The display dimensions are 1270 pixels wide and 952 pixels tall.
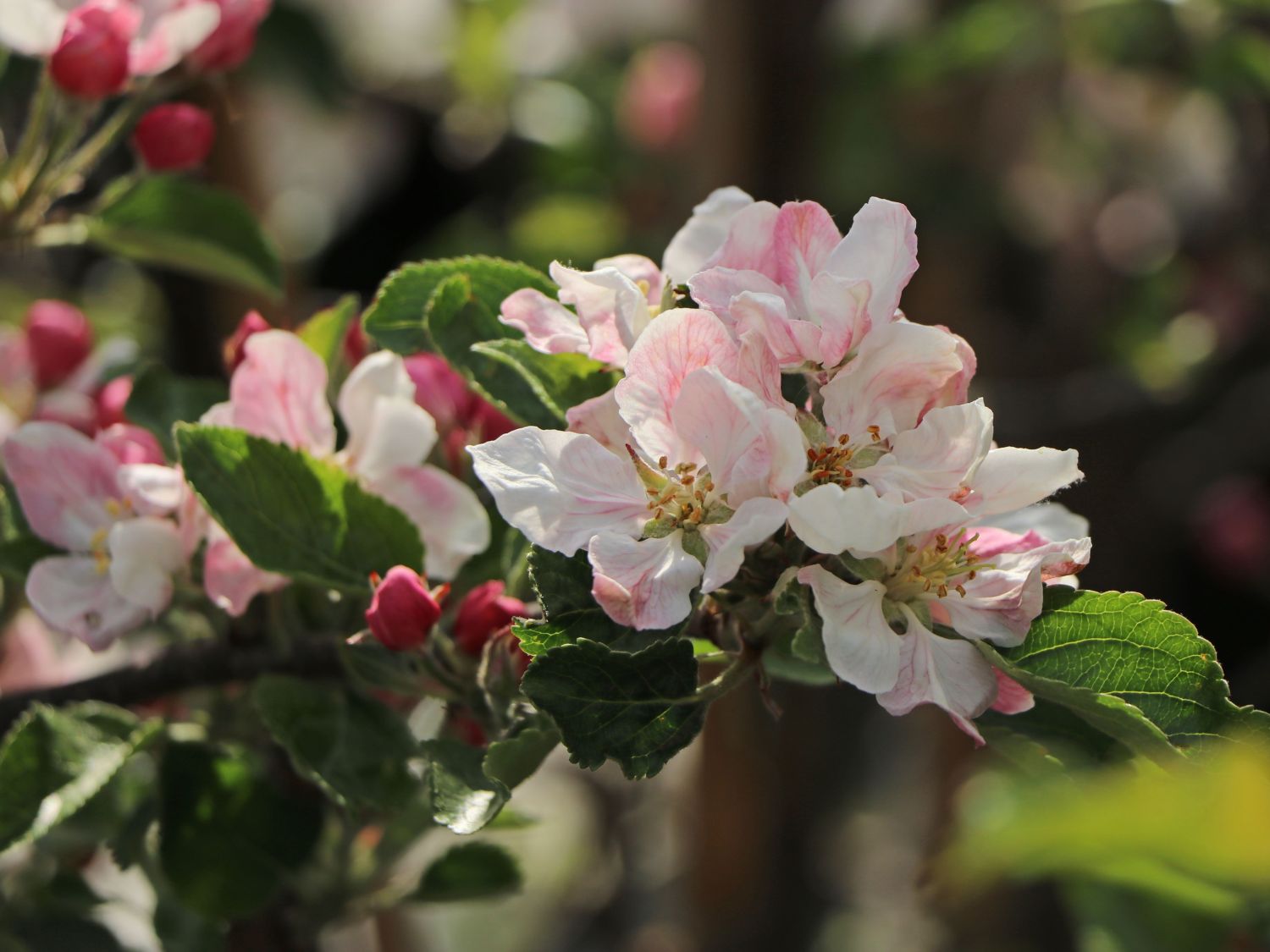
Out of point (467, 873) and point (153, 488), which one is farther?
point (467, 873)

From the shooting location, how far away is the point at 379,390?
686mm

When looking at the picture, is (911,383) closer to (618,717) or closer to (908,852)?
(618,717)

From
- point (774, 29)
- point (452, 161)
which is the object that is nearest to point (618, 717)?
point (774, 29)

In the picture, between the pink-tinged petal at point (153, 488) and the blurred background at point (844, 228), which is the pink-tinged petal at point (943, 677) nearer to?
the pink-tinged petal at point (153, 488)

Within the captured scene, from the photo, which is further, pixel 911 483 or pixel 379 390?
pixel 379 390

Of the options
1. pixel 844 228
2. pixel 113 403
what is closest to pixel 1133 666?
pixel 113 403

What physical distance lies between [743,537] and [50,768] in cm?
39

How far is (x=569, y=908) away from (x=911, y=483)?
1.81 metres

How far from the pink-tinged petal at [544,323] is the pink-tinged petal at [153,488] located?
19 centimetres

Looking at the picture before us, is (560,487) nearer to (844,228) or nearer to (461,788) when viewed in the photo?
(461,788)

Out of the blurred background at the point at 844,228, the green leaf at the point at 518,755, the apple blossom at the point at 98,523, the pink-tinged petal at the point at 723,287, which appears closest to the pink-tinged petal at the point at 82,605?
the apple blossom at the point at 98,523

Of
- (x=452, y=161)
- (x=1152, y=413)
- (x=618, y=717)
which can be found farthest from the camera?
(x=452, y=161)

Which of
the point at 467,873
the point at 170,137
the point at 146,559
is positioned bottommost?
the point at 467,873

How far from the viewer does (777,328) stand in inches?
20.9
